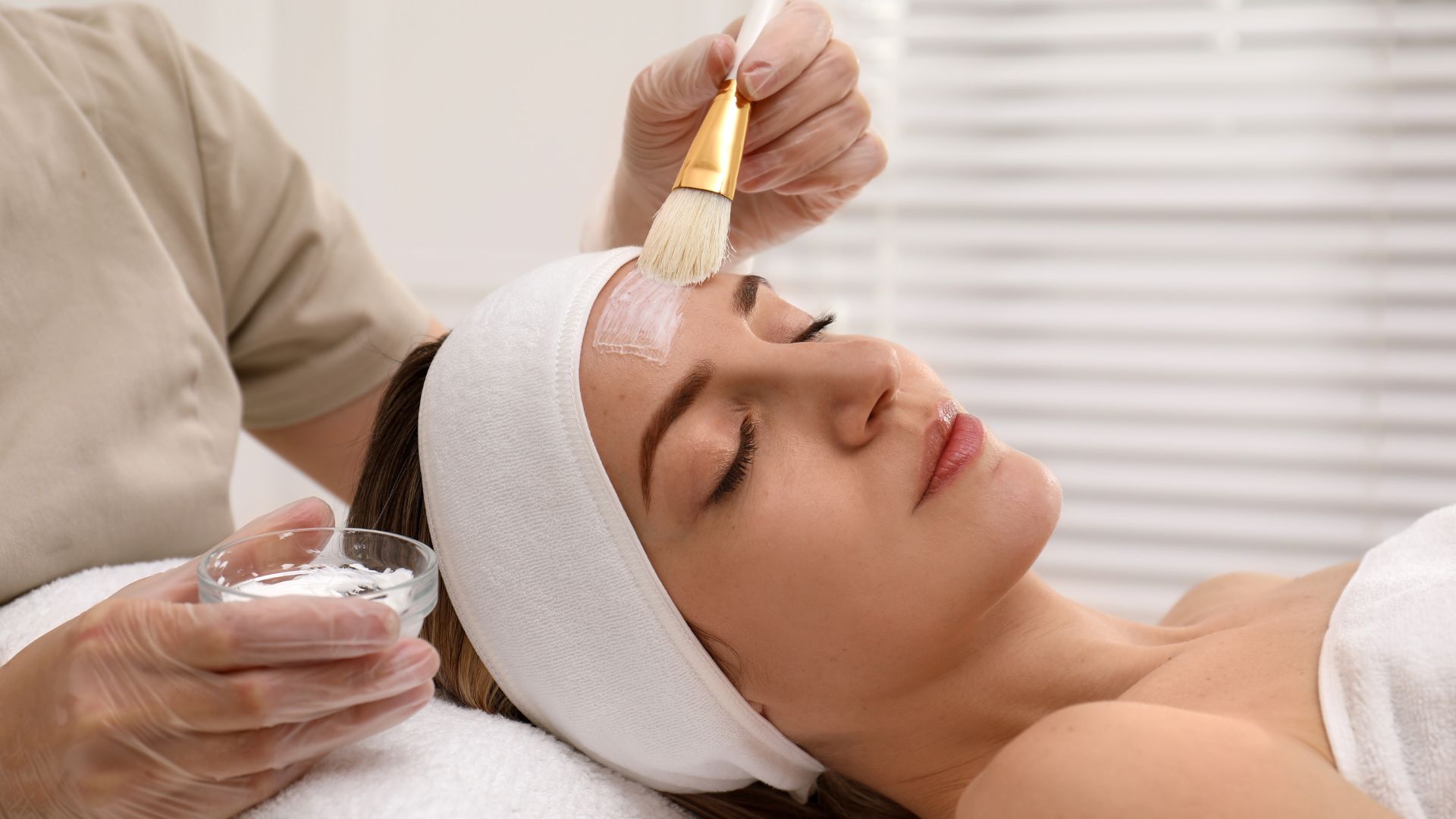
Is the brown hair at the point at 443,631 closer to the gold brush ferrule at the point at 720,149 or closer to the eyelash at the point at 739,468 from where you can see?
the eyelash at the point at 739,468

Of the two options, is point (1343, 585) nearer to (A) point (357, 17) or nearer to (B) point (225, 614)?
(B) point (225, 614)

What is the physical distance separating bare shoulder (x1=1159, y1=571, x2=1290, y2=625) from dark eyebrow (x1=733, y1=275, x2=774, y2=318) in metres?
0.71

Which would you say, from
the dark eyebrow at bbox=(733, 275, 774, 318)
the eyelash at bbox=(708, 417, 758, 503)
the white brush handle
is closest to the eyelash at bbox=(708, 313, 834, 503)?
the eyelash at bbox=(708, 417, 758, 503)

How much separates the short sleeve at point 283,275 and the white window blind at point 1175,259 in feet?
2.93

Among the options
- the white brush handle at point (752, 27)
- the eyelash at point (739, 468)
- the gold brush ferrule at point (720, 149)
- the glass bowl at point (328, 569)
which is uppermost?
the white brush handle at point (752, 27)

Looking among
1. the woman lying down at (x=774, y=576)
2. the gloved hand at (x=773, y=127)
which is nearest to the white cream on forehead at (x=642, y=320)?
the woman lying down at (x=774, y=576)

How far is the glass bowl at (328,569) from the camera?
2.51 feet

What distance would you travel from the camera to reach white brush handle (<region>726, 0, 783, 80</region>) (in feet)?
3.63

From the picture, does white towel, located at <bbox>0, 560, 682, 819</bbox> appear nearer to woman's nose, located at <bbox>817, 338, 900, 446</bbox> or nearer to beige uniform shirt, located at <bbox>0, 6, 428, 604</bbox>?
beige uniform shirt, located at <bbox>0, 6, 428, 604</bbox>

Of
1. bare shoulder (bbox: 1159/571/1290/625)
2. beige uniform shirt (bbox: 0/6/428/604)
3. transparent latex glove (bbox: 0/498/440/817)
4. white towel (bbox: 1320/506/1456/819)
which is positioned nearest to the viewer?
transparent latex glove (bbox: 0/498/440/817)

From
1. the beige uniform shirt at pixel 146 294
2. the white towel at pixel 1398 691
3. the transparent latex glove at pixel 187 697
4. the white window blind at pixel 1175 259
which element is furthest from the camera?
the white window blind at pixel 1175 259

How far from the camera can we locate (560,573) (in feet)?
3.29

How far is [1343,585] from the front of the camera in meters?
1.09

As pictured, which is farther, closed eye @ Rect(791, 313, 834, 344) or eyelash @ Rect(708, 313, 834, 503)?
closed eye @ Rect(791, 313, 834, 344)
